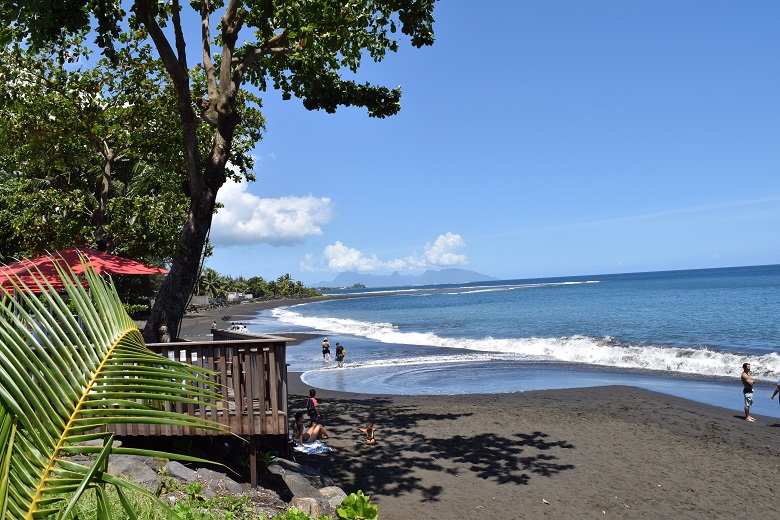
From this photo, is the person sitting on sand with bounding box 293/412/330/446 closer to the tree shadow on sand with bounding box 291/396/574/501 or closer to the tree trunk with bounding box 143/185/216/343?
the tree shadow on sand with bounding box 291/396/574/501

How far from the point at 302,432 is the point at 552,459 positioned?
4695mm

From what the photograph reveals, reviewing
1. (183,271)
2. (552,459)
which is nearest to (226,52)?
(183,271)

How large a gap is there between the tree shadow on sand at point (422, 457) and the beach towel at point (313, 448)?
0.10 metres

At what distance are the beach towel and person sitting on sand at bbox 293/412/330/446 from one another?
3.7 inches

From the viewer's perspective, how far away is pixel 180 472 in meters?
6.59

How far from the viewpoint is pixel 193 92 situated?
1655 centimetres

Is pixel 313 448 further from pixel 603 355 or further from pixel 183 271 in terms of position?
pixel 603 355

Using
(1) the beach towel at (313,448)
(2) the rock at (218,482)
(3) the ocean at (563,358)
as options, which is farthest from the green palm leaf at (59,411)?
(3) the ocean at (563,358)

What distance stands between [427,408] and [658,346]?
20993 mm

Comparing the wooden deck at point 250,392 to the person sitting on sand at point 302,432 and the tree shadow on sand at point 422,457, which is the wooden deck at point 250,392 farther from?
the person sitting on sand at point 302,432

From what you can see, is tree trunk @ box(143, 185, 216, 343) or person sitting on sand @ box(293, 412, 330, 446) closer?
tree trunk @ box(143, 185, 216, 343)

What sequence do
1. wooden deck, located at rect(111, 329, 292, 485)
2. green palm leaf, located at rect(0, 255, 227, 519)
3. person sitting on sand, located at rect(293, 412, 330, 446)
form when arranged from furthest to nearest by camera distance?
person sitting on sand, located at rect(293, 412, 330, 446), wooden deck, located at rect(111, 329, 292, 485), green palm leaf, located at rect(0, 255, 227, 519)

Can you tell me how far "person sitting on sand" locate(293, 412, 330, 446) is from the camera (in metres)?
10.5

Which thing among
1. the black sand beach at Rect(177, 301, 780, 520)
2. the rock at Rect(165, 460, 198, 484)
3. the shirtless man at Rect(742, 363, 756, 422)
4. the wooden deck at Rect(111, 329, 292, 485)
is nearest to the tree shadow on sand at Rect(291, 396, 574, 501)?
the black sand beach at Rect(177, 301, 780, 520)
